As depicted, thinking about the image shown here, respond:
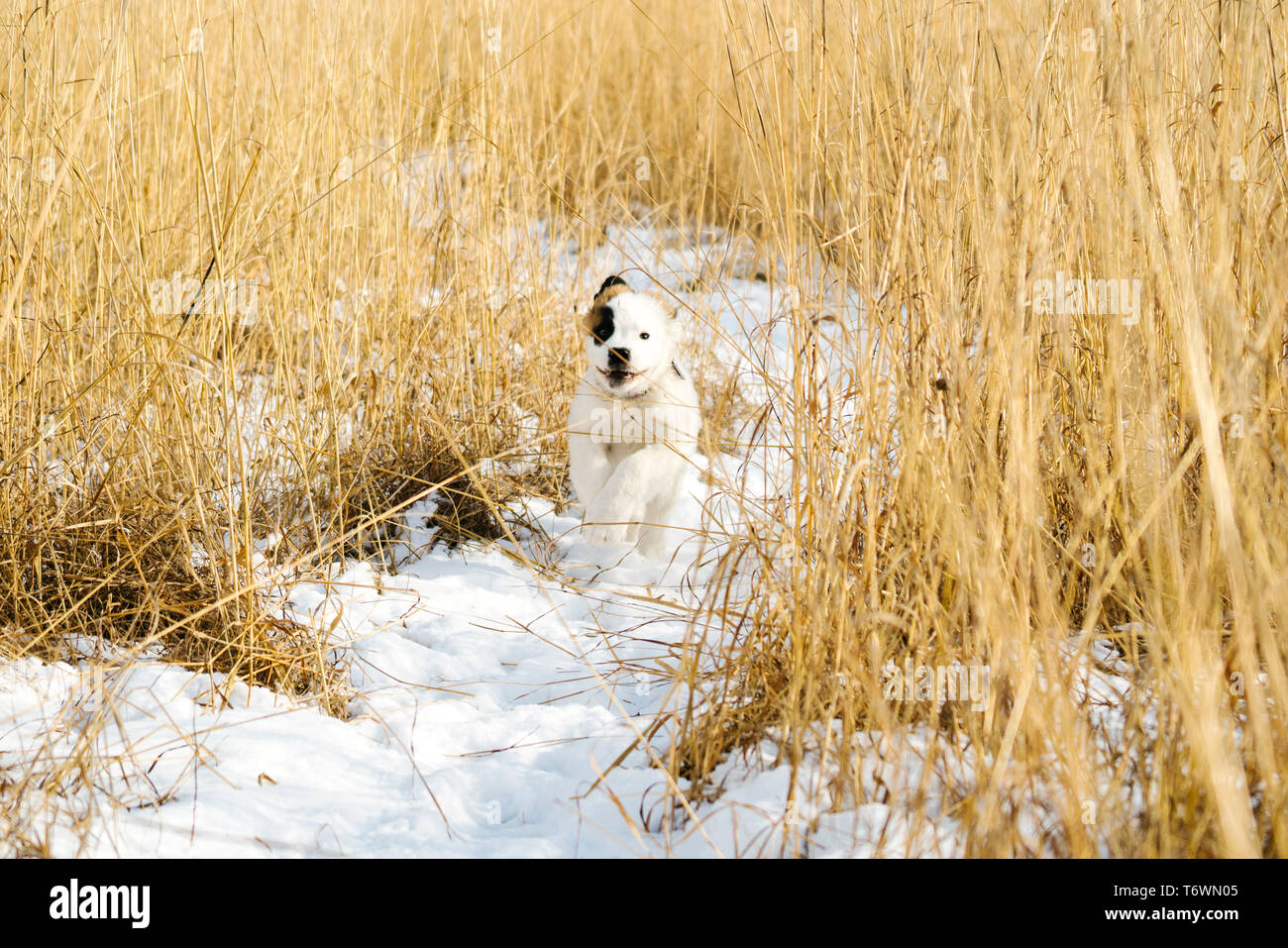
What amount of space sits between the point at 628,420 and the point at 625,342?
27cm

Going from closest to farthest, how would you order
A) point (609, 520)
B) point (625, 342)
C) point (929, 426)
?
point (929, 426) → point (625, 342) → point (609, 520)

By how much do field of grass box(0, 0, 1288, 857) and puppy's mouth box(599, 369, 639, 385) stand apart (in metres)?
0.73

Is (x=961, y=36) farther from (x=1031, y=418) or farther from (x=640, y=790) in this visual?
(x=640, y=790)

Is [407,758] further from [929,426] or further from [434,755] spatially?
[929,426]

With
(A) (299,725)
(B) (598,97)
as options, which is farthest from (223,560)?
(B) (598,97)

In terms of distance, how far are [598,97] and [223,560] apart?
4492mm

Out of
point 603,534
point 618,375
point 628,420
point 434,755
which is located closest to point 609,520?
point 603,534

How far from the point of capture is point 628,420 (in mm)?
2906

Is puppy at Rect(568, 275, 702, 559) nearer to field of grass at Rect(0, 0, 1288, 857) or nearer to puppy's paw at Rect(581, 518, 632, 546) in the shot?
puppy's paw at Rect(581, 518, 632, 546)

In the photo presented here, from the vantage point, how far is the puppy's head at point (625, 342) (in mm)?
2754

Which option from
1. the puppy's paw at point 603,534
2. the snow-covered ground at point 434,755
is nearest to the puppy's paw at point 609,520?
the puppy's paw at point 603,534

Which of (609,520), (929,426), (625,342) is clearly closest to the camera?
(929,426)

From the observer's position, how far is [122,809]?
1.53 metres
